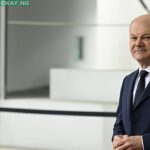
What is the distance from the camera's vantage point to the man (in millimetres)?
1895

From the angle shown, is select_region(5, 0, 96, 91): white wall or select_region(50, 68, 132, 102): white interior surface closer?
select_region(50, 68, 132, 102): white interior surface

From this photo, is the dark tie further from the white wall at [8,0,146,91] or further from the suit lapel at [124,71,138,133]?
the white wall at [8,0,146,91]

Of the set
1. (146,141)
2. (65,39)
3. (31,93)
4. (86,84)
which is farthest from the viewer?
(65,39)

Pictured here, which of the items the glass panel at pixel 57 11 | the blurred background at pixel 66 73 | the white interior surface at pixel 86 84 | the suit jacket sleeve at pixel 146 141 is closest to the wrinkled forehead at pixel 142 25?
the suit jacket sleeve at pixel 146 141

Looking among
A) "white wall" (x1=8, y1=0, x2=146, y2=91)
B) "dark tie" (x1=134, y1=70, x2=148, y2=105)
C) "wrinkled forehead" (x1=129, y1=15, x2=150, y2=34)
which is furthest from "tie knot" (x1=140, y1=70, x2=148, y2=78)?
"white wall" (x1=8, y1=0, x2=146, y2=91)

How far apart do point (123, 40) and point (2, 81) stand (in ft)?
5.31

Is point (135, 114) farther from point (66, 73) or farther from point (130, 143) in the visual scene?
point (66, 73)

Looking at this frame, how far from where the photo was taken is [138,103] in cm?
192

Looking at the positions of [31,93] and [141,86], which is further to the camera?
[31,93]

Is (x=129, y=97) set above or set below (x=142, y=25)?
below

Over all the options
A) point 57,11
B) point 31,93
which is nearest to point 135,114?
point 31,93

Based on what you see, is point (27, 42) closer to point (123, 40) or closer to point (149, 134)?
point (123, 40)

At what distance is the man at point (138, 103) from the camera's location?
1.89 meters

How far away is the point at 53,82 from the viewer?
5410mm
